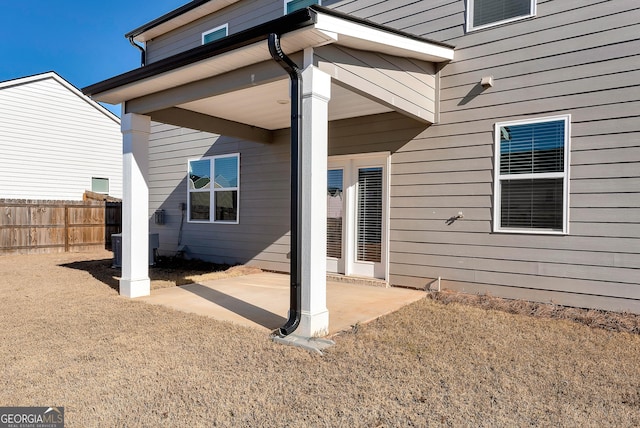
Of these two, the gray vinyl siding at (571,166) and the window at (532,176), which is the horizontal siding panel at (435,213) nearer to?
the gray vinyl siding at (571,166)

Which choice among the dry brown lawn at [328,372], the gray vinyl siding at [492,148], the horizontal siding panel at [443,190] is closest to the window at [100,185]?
the dry brown lawn at [328,372]

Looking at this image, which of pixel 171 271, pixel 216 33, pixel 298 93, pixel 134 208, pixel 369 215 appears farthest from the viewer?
pixel 216 33

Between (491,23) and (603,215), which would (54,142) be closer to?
(491,23)

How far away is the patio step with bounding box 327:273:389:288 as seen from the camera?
6.25 metres

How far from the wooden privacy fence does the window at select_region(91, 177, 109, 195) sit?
3.72m

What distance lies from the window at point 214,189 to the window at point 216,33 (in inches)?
101

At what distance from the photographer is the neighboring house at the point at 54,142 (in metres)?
13.4

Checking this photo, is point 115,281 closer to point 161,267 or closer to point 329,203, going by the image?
point 161,267

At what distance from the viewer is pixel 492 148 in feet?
17.4

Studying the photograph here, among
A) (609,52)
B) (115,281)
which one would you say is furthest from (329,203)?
(609,52)

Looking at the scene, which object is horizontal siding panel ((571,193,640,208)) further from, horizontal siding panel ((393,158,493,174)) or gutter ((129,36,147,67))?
gutter ((129,36,147,67))

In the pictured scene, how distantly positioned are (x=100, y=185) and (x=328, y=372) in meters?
15.5

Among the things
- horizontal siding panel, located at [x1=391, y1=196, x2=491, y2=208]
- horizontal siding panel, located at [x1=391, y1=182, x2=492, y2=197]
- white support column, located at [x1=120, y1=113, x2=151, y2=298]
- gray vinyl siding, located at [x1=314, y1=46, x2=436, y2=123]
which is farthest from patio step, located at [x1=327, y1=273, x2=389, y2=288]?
white support column, located at [x1=120, y1=113, x2=151, y2=298]

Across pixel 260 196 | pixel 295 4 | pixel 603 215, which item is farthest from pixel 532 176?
pixel 295 4
